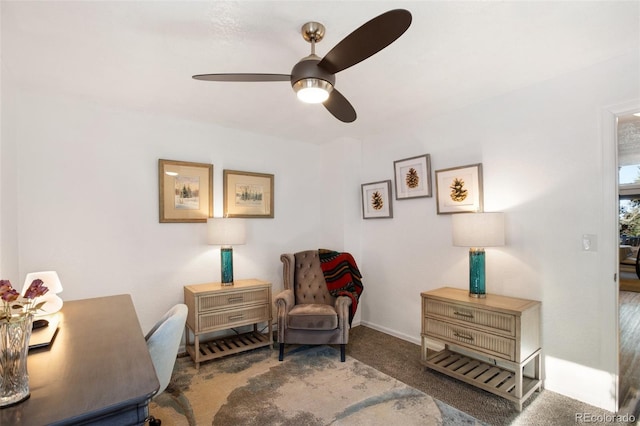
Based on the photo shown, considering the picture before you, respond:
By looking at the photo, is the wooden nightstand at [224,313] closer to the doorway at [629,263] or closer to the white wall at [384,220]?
the white wall at [384,220]

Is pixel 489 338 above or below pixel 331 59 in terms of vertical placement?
below

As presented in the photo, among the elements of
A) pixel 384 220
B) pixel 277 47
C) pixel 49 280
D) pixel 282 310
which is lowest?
pixel 282 310

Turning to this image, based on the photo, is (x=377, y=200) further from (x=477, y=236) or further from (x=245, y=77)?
(x=245, y=77)

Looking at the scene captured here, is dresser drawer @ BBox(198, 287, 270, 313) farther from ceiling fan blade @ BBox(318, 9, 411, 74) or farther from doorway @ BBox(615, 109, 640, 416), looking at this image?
doorway @ BBox(615, 109, 640, 416)

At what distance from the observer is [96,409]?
0.85m

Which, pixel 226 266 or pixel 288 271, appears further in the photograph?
pixel 288 271

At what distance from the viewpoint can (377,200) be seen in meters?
3.73

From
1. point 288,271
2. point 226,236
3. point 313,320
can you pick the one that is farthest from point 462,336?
point 226,236

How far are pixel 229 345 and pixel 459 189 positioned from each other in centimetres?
269

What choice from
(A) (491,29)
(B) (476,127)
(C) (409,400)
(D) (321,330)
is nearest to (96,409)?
(C) (409,400)

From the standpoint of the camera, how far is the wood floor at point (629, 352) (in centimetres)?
226

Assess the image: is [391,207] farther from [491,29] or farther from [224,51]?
[224,51]

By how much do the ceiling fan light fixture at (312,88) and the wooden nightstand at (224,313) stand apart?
2.01 metres

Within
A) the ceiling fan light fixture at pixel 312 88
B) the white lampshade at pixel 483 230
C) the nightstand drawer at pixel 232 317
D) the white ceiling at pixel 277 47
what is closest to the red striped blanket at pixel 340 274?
the nightstand drawer at pixel 232 317
